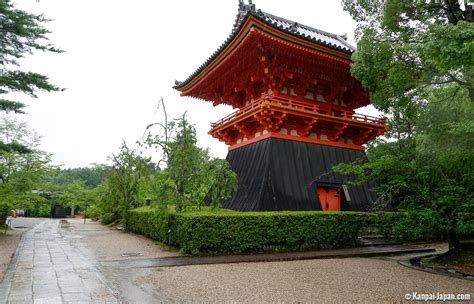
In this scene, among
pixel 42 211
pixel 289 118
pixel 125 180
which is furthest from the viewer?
pixel 42 211

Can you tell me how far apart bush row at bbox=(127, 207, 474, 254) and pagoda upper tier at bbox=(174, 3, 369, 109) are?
18.9ft

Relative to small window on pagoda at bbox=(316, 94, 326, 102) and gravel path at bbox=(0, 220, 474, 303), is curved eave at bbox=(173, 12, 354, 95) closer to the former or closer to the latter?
small window on pagoda at bbox=(316, 94, 326, 102)

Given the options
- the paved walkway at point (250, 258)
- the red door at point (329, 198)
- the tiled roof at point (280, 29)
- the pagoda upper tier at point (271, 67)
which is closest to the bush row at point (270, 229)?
the paved walkway at point (250, 258)

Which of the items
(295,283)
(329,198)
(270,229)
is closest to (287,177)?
(329,198)

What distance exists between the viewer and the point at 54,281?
609 centimetres

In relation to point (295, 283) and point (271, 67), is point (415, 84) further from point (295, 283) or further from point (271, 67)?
point (271, 67)

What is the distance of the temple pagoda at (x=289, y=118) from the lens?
1227 cm

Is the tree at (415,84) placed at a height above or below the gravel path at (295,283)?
above

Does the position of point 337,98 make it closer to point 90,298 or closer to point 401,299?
point 401,299

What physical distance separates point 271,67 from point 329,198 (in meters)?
6.40

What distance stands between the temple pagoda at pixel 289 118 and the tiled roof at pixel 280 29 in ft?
0.19

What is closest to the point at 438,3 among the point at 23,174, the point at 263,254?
the point at 263,254

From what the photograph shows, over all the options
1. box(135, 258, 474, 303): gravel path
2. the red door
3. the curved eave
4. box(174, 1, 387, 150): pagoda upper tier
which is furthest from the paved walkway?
the curved eave

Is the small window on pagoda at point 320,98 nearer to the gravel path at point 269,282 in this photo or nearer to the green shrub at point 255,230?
the green shrub at point 255,230
